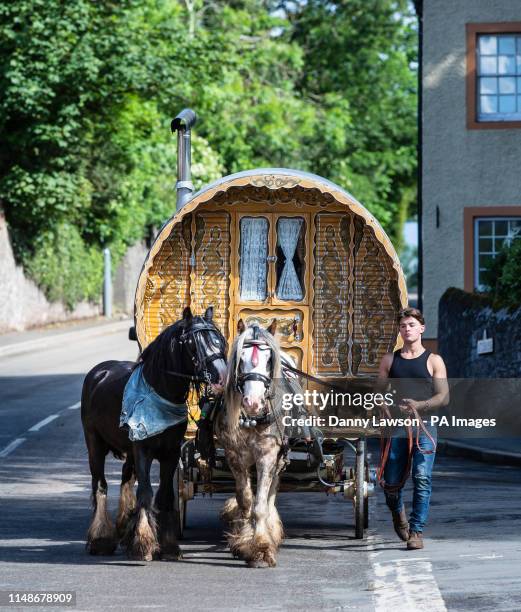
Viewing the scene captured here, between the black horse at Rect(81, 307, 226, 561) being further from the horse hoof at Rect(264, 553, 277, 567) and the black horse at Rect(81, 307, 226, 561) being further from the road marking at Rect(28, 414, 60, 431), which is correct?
the road marking at Rect(28, 414, 60, 431)

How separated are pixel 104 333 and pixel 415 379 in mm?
34632

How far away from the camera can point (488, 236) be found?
2566 cm

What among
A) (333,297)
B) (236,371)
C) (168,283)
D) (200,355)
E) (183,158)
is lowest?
(236,371)

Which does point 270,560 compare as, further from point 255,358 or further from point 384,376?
point 384,376

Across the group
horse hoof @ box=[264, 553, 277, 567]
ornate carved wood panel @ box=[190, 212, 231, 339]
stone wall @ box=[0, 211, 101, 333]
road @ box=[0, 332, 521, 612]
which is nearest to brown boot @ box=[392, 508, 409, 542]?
road @ box=[0, 332, 521, 612]

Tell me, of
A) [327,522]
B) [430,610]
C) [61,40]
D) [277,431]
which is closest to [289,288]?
[327,522]

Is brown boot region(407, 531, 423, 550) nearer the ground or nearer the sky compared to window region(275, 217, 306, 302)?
nearer the ground

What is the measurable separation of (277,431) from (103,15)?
29789mm

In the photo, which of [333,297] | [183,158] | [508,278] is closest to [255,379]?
[333,297]

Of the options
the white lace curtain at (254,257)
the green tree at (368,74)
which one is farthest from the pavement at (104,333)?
the green tree at (368,74)

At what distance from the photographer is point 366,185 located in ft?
183

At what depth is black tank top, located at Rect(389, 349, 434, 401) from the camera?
35.7ft

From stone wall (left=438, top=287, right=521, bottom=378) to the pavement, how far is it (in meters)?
1.37

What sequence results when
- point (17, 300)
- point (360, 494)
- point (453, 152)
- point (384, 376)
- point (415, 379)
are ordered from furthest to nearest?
point (17, 300) < point (453, 152) < point (360, 494) < point (384, 376) < point (415, 379)
